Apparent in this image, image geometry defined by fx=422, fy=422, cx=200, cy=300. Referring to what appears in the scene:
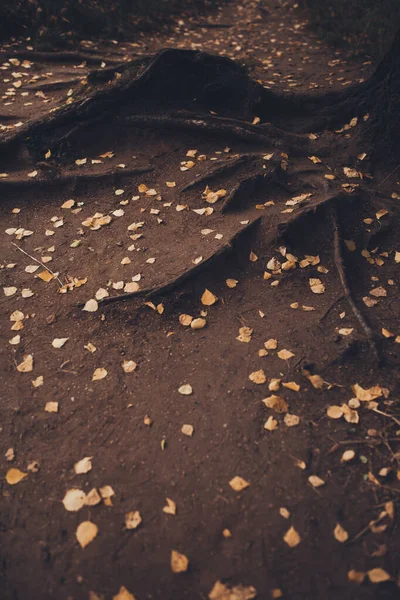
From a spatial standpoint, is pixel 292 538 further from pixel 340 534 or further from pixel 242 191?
pixel 242 191

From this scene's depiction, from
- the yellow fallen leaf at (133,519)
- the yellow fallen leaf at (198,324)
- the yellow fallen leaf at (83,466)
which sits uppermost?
the yellow fallen leaf at (198,324)

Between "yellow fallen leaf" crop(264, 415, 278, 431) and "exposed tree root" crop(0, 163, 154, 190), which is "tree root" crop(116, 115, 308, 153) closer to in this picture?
"exposed tree root" crop(0, 163, 154, 190)

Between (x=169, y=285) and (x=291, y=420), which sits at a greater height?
(x=169, y=285)

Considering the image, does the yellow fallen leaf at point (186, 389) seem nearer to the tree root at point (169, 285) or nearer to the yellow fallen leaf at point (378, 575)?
the tree root at point (169, 285)

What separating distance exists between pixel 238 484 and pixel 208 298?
1404 mm

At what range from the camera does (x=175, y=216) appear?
3912 millimetres

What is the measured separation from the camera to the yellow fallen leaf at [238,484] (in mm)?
2252

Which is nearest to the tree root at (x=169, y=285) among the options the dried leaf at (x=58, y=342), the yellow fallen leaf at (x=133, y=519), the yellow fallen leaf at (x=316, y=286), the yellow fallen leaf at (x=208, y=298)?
the yellow fallen leaf at (x=208, y=298)

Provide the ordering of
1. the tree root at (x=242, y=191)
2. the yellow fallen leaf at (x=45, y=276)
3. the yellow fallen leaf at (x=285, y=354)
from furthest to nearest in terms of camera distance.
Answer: the tree root at (x=242, y=191) < the yellow fallen leaf at (x=45, y=276) < the yellow fallen leaf at (x=285, y=354)

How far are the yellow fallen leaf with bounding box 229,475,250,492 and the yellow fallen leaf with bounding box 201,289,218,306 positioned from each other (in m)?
1.33

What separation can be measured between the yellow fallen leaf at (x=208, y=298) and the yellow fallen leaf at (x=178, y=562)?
1684 millimetres

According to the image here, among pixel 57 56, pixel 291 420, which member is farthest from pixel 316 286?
pixel 57 56

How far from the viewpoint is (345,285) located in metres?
3.19

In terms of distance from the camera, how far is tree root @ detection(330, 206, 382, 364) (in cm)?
279
